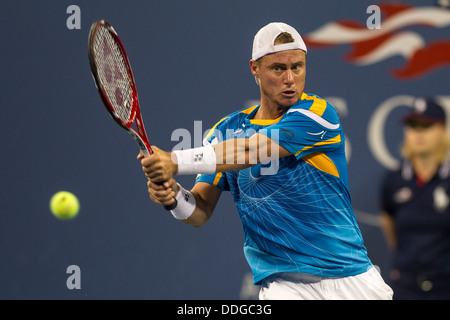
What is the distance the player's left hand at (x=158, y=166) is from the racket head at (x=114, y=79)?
10 centimetres

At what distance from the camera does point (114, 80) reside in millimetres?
3156

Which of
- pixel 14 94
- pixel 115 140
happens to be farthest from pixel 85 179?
pixel 14 94

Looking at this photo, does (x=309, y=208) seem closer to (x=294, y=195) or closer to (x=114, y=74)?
(x=294, y=195)

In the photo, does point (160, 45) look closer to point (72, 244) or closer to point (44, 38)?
point (44, 38)

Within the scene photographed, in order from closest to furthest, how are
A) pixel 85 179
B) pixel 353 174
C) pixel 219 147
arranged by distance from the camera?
pixel 219 147 < pixel 353 174 < pixel 85 179

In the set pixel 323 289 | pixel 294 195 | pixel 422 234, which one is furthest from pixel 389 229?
pixel 294 195

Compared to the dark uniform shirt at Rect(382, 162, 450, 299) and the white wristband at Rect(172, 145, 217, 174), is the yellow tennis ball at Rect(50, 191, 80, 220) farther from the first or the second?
the white wristband at Rect(172, 145, 217, 174)

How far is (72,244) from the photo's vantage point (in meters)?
5.24

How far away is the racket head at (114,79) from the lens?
2871mm

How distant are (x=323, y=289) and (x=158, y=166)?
1.01 meters

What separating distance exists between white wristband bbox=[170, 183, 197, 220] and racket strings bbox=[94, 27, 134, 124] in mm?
460

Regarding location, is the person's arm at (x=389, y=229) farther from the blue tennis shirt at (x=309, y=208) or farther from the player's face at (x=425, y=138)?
the blue tennis shirt at (x=309, y=208)

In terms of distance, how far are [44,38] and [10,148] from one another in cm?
90

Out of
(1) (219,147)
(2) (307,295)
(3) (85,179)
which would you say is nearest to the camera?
(1) (219,147)
